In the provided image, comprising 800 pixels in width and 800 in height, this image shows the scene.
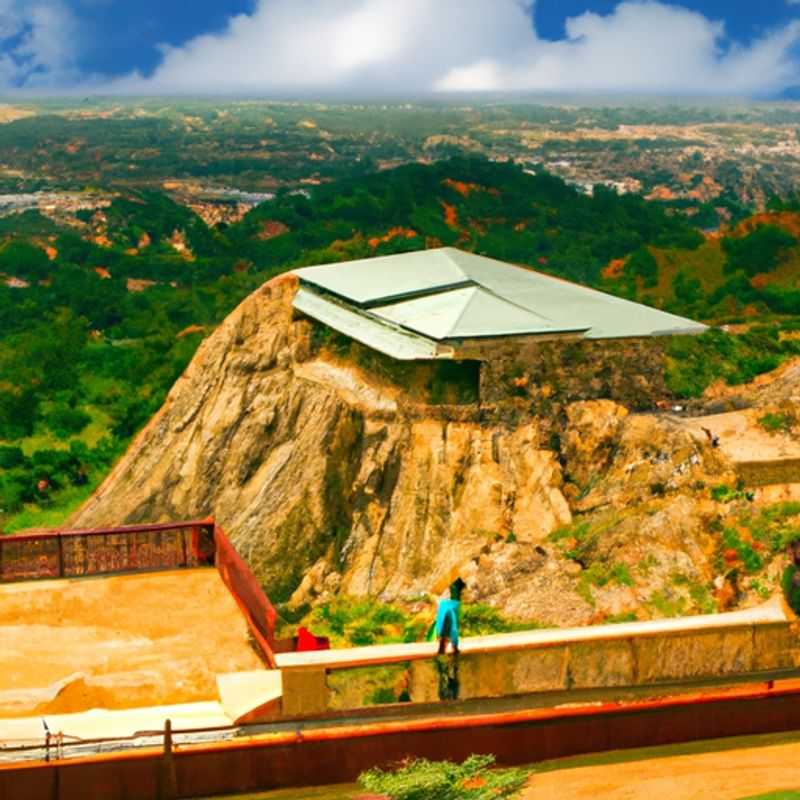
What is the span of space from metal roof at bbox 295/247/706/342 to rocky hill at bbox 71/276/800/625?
1.07 m

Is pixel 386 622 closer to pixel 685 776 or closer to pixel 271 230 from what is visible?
pixel 685 776

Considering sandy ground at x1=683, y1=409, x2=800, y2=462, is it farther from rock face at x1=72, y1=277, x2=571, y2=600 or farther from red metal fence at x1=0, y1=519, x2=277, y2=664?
red metal fence at x1=0, y1=519, x2=277, y2=664

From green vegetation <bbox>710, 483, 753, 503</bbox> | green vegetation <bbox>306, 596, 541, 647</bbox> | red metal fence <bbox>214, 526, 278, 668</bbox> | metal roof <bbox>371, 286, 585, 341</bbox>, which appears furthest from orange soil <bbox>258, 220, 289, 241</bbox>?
red metal fence <bbox>214, 526, 278, 668</bbox>

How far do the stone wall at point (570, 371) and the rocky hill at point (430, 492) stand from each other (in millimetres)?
272

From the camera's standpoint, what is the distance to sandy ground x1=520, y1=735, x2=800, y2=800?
11.4 meters

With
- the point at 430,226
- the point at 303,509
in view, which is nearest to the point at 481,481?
the point at 303,509

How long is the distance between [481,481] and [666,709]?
934 centimetres

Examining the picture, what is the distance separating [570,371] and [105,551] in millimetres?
8215

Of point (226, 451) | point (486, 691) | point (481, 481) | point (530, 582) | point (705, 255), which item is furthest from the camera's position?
point (705, 255)

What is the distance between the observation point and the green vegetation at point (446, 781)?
10.9 meters

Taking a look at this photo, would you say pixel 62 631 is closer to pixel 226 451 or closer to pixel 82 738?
pixel 82 738

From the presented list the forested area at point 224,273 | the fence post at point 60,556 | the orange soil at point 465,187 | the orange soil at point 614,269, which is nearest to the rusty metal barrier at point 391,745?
the fence post at point 60,556

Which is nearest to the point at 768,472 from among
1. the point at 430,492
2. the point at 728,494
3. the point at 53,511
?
the point at 728,494

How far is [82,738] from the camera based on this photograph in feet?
38.3
